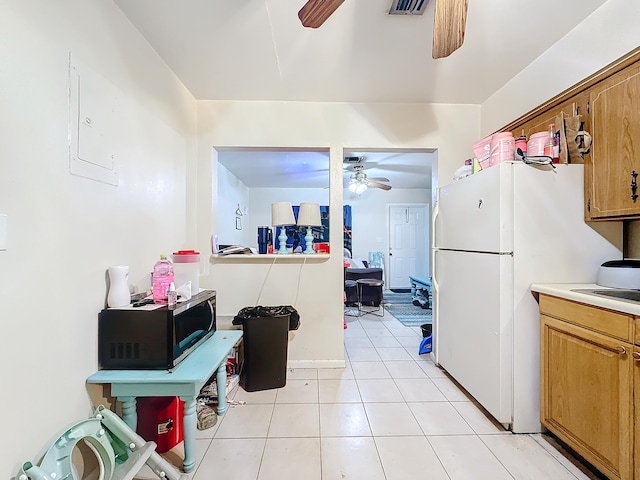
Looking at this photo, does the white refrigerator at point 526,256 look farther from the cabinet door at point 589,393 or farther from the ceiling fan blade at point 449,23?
the ceiling fan blade at point 449,23

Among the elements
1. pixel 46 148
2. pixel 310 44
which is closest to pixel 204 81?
pixel 310 44

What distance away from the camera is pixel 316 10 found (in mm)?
Result: 1294

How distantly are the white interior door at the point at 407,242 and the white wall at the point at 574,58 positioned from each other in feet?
15.8

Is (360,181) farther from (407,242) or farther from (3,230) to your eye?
(3,230)

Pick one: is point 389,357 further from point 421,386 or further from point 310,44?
point 310,44

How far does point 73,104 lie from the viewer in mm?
1335

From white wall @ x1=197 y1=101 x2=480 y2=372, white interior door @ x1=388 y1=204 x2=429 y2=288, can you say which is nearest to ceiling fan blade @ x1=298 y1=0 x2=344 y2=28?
white wall @ x1=197 y1=101 x2=480 y2=372

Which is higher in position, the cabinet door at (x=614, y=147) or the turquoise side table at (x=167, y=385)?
the cabinet door at (x=614, y=147)

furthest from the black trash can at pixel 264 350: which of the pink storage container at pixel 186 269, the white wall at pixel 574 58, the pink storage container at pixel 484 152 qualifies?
the white wall at pixel 574 58

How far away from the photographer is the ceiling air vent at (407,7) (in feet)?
5.19

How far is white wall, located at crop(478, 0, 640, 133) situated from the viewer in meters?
1.57

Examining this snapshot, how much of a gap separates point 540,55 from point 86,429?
3236mm

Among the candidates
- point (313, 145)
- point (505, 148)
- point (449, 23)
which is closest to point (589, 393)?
point (505, 148)

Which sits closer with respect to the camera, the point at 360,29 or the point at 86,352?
the point at 86,352
